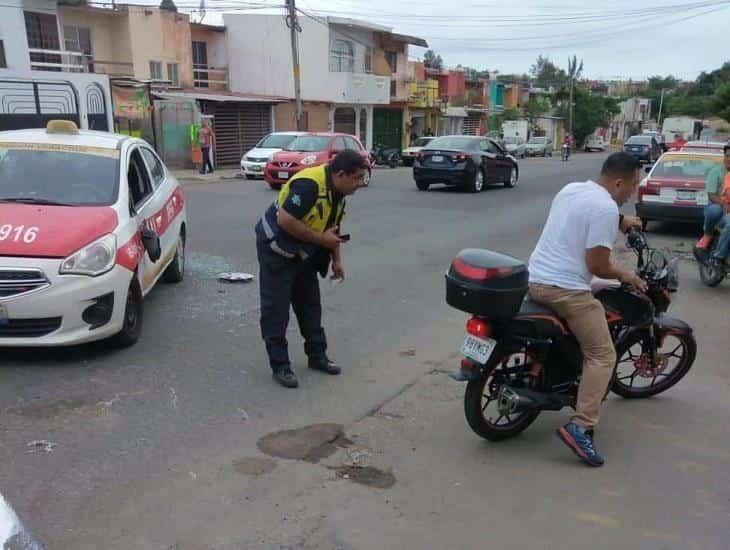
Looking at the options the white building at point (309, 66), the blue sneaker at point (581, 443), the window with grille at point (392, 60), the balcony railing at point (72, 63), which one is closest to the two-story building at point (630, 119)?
the window with grille at point (392, 60)

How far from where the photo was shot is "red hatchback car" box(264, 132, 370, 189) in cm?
1750

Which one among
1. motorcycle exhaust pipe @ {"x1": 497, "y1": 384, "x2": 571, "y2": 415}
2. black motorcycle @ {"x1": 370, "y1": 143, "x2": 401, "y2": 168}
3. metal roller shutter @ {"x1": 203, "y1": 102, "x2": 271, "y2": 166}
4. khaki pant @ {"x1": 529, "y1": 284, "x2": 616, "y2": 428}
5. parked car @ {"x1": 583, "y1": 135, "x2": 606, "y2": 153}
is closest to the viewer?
khaki pant @ {"x1": 529, "y1": 284, "x2": 616, "y2": 428}

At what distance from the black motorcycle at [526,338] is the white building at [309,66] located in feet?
102

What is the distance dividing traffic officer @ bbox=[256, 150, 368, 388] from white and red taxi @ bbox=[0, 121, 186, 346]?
3.98 ft

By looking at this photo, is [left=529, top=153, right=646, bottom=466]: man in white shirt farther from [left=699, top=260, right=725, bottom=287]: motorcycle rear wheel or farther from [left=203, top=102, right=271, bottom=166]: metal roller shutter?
[left=203, top=102, right=271, bottom=166]: metal roller shutter

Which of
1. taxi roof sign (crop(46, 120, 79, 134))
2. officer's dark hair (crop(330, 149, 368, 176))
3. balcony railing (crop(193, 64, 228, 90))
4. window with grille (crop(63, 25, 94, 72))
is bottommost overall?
officer's dark hair (crop(330, 149, 368, 176))

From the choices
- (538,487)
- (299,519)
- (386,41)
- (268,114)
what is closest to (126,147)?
(299,519)

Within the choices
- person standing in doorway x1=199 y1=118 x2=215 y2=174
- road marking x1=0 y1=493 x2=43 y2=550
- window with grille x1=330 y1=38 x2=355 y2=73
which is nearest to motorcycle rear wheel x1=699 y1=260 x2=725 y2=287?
road marking x1=0 y1=493 x2=43 y2=550

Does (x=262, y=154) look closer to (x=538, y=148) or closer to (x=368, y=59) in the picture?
(x=368, y=59)

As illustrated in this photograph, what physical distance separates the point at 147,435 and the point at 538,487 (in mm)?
2241

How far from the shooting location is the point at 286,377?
4832 mm

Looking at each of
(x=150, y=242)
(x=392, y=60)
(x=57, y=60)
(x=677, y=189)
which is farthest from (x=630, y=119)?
(x=150, y=242)

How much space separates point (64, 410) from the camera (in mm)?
4270

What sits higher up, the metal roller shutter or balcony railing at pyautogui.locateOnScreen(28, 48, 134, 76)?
balcony railing at pyautogui.locateOnScreen(28, 48, 134, 76)
